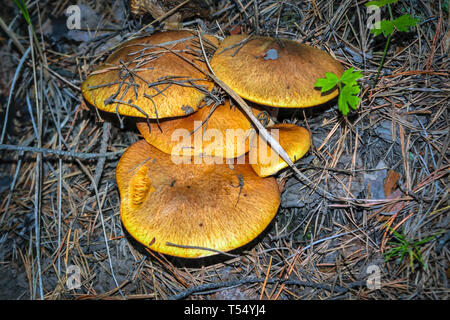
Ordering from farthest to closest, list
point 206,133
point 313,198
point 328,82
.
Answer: point 313,198
point 206,133
point 328,82

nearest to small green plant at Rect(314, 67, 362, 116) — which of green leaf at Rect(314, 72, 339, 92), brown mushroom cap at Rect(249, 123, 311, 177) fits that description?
green leaf at Rect(314, 72, 339, 92)

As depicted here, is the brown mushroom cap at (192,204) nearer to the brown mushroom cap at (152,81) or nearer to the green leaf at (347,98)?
the brown mushroom cap at (152,81)

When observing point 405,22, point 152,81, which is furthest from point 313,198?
point 152,81

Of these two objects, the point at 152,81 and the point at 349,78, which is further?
the point at 152,81

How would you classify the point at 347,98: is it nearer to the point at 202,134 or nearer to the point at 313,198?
the point at 313,198

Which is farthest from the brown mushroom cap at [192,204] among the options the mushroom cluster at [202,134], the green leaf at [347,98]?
the green leaf at [347,98]

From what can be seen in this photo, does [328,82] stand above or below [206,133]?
above

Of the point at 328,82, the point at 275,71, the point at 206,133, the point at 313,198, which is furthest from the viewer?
the point at 313,198
